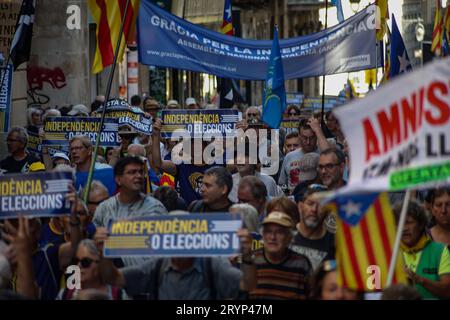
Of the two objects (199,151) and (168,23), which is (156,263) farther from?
(168,23)

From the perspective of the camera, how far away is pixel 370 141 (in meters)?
6.40

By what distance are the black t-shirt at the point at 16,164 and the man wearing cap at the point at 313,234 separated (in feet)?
17.6

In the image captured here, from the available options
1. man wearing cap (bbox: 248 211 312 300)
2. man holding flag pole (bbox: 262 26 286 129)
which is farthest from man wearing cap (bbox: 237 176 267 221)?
man holding flag pole (bbox: 262 26 286 129)

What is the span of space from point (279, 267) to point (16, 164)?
20.6 ft

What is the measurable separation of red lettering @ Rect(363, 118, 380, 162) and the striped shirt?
1729 millimetres

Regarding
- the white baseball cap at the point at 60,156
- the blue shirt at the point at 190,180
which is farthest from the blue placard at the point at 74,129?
the blue shirt at the point at 190,180

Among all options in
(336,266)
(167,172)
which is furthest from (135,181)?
(167,172)

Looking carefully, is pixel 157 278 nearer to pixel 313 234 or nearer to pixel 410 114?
pixel 313 234

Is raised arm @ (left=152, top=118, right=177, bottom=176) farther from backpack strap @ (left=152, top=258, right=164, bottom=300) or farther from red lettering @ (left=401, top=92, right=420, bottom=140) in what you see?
red lettering @ (left=401, top=92, right=420, bottom=140)

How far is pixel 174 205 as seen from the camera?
10656 mm

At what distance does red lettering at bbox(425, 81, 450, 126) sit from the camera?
20.4 feet

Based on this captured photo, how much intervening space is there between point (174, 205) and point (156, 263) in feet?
7.99

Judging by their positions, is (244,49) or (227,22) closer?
(244,49)

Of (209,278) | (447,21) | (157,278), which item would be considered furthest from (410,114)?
(447,21)
